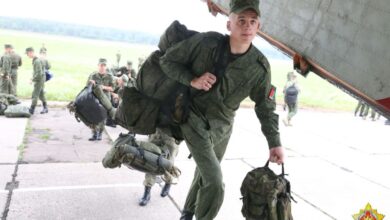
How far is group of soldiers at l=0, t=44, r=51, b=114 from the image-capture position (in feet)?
37.5

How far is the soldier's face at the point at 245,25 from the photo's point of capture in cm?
303

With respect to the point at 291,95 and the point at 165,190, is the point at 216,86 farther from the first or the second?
the point at 291,95

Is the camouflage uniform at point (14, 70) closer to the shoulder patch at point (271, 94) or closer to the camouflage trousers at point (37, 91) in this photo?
the camouflage trousers at point (37, 91)

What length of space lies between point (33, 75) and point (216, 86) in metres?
9.73

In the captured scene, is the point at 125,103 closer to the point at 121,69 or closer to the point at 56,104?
the point at 121,69

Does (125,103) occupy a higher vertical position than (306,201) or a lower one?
higher

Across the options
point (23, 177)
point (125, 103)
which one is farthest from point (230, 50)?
point (23, 177)

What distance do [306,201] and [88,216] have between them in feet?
9.72

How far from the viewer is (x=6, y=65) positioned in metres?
12.8

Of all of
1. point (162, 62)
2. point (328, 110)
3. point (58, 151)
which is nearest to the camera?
point (162, 62)

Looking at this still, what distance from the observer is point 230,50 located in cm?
317

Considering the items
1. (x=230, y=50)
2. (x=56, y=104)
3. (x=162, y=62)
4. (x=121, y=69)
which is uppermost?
(x=230, y=50)

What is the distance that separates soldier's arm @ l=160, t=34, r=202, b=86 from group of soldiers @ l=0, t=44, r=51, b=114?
896 cm

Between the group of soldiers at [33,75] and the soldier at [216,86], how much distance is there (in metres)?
9.01
